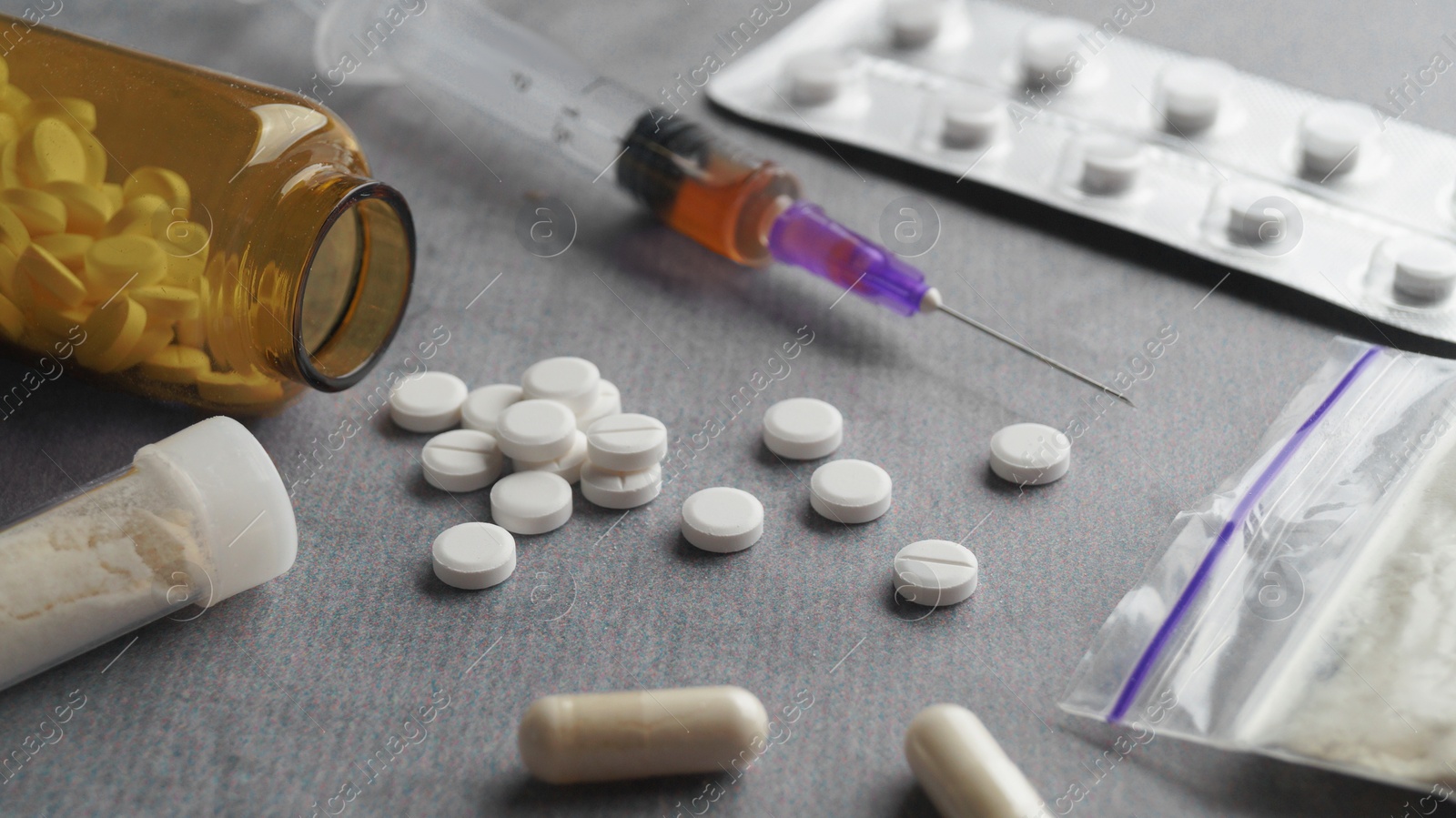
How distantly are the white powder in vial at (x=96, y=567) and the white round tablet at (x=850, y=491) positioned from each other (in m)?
0.39

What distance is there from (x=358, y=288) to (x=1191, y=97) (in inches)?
31.3

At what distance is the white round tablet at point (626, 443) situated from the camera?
2.80 ft

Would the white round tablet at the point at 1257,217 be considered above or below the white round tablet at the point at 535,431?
above

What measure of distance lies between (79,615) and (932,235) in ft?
2.46

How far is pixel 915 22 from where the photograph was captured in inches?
52.6

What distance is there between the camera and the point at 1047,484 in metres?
0.88

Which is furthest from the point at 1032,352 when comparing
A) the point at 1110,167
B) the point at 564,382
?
the point at 564,382

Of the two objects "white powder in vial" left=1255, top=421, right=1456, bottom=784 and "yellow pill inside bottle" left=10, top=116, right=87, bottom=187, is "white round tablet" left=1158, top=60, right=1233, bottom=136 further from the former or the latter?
"yellow pill inside bottle" left=10, top=116, right=87, bottom=187

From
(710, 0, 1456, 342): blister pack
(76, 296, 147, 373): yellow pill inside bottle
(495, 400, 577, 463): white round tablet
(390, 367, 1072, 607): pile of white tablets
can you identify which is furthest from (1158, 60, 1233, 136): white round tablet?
(76, 296, 147, 373): yellow pill inside bottle

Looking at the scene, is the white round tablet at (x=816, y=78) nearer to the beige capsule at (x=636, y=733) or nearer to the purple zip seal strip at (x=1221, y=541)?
the purple zip seal strip at (x=1221, y=541)

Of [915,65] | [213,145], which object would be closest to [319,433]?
[213,145]

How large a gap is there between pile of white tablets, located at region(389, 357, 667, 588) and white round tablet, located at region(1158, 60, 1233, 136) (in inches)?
25.3

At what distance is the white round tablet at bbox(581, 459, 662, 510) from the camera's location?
85cm

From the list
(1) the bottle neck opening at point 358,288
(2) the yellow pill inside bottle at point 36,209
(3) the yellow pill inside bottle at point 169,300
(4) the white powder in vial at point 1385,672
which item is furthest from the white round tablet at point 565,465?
(4) the white powder in vial at point 1385,672
